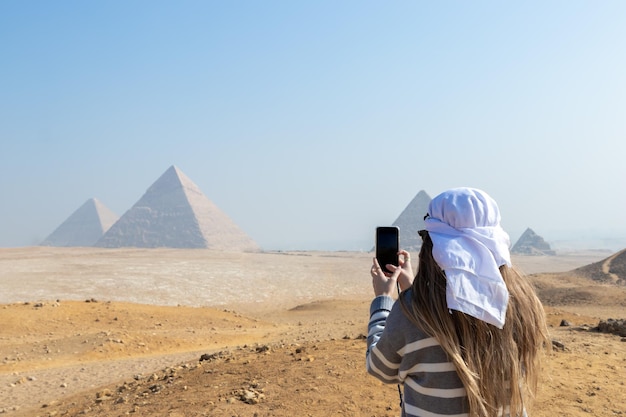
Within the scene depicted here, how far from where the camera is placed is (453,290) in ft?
5.74

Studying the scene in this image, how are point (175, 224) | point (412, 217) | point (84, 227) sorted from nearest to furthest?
point (412, 217), point (175, 224), point (84, 227)

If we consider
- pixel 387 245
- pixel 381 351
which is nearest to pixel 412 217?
pixel 387 245

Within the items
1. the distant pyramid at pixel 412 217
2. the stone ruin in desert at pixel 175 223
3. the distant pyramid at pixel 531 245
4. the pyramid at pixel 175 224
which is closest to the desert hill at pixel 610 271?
the distant pyramid at pixel 531 245

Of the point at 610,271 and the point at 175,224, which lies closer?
the point at 610,271

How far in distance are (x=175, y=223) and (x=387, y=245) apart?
13406 cm

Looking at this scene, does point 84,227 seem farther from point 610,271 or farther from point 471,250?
point 471,250

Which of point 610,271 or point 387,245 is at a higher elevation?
point 387,245

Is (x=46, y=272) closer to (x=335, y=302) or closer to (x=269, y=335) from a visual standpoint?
(x=335, y=302)

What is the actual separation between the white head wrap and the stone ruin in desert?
390ft

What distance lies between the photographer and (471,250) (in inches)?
71.7

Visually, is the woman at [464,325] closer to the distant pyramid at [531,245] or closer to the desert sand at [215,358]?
the desert sand at [215,358]

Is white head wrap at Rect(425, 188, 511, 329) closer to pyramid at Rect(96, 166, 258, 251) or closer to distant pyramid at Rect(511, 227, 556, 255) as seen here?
distant pyramid at Rect(511, 227, 556, 255)

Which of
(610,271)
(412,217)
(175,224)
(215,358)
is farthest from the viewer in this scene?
(175,224)

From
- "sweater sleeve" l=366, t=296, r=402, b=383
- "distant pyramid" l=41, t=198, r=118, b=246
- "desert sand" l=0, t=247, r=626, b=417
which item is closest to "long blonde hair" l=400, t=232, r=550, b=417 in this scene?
"sweater sleeve" l=366, t=296, r=402, b=383
